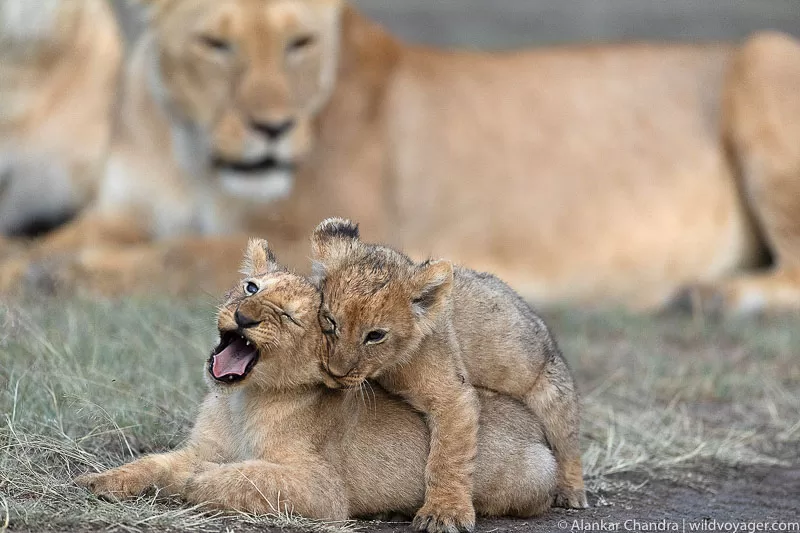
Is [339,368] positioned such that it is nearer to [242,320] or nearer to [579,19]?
[242,320]

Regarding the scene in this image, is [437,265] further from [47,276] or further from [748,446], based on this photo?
[47,276]

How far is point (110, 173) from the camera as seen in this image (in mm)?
6375

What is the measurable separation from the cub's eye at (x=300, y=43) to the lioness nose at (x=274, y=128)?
1.19 ft

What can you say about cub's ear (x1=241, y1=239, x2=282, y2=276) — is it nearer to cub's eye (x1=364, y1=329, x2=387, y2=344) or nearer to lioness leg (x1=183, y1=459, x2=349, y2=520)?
cub's eye (x1=364, y1=329, x2=387, y2=344)

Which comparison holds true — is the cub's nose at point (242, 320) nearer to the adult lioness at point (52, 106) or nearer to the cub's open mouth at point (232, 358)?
the cub's open mouth at point (232, 358)

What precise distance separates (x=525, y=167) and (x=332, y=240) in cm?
364

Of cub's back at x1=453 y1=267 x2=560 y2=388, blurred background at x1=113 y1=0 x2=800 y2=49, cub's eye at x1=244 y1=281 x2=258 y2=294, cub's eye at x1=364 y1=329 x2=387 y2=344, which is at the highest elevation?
blurred background at x1=113 y1=0 x2=800 y2=49

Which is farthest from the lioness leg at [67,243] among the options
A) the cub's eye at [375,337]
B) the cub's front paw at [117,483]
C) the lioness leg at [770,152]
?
the cub's eye at [375,337]

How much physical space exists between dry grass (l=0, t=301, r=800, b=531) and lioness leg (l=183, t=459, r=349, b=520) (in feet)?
0.10

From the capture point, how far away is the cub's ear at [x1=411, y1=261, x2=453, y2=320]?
9.18 feet

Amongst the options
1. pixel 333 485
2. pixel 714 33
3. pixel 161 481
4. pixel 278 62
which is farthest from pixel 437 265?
pixel 714 33

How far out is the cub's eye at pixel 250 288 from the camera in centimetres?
274

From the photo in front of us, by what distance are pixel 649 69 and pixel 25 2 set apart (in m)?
3.01

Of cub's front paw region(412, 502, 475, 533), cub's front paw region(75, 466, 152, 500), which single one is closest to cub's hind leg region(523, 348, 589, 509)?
cub's front paw region(412, 502, 475, 533)
